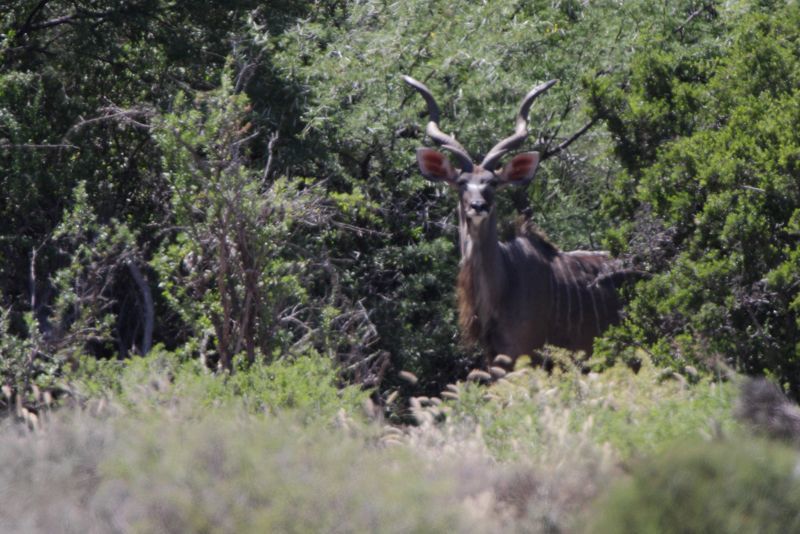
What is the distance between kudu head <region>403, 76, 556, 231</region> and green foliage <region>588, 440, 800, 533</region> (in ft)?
15.0

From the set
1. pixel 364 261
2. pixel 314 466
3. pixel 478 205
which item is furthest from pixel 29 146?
pixel 314 466

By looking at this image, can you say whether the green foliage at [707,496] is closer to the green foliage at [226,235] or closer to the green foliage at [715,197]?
the green foliage at [715,197]

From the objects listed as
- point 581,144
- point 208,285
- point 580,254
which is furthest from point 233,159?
point 581,144

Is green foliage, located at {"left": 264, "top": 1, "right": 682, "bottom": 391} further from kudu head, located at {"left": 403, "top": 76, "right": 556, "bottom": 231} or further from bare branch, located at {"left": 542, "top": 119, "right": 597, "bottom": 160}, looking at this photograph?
kudu head, located at {"left": 403, "top": 76, "right": 556, "bottom": 231}

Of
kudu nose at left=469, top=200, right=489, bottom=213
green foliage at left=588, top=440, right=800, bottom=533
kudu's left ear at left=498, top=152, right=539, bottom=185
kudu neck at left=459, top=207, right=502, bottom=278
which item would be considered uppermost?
kudu's left ear at left=498, top=152, right=539, bottom=185

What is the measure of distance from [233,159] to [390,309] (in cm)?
253

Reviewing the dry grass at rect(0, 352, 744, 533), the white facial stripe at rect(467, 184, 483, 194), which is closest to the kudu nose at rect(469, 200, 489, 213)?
the white facial stripe at rect(467, 184, 483, 194)

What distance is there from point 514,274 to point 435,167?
1.00 m

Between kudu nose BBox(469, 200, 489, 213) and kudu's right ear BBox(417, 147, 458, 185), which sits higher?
kudu's right ear BBox(417, 147, 458, 185)

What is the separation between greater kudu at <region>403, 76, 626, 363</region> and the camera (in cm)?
893

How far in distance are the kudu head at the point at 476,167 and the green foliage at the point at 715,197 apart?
66 centimetres

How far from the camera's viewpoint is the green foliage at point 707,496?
4.05 metres

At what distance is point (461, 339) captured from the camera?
930 centimetres

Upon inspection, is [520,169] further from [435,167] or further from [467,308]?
[467,308]
